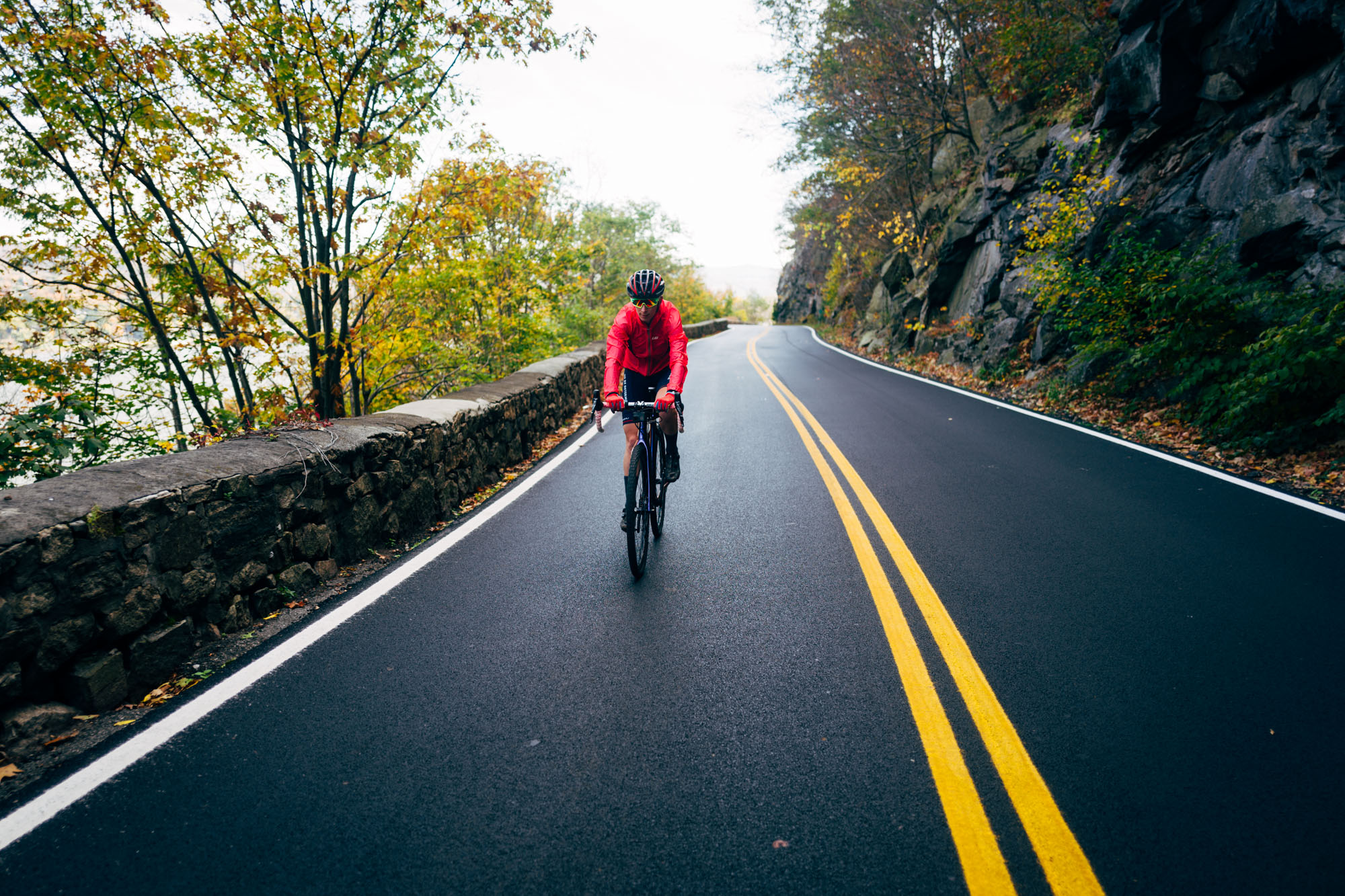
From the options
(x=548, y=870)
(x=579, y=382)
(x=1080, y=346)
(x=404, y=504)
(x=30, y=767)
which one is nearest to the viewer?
(x=548, y=870)

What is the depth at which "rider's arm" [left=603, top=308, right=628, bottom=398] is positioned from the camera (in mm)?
4480

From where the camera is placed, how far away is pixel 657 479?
16.6 ft

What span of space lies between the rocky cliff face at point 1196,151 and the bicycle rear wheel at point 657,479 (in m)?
7.54

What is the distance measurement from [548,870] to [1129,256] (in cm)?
1009

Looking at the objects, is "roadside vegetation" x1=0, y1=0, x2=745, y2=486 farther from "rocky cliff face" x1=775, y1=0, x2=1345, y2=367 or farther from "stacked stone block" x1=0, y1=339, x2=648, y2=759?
"rocky cliff face" x1=775, y1=0, x2=1345, y2=367

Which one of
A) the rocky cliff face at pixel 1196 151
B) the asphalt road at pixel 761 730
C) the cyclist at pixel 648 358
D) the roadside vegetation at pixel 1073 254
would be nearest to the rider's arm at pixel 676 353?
the cyclist at pixel 648 358

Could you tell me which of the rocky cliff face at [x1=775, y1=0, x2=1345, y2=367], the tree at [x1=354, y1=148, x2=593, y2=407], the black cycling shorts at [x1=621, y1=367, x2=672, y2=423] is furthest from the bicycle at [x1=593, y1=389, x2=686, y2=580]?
the rocky cliff face at [x1=775, y1=0, x2=1345, y2=367]

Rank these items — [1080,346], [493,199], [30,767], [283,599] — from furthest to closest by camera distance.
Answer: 1. [1080,346]
2. [493,199]
3. [283,599]
4. [30,767]

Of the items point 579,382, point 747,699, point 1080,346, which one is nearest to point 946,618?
point 747,699

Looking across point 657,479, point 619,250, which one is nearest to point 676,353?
point 657,479

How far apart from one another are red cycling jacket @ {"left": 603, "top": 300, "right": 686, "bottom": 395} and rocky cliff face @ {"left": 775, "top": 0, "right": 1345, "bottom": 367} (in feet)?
23.9

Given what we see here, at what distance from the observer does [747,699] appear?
284 cm

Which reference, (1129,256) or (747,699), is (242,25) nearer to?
(747,699)

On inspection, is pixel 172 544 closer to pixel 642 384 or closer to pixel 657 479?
pixel 657 479
